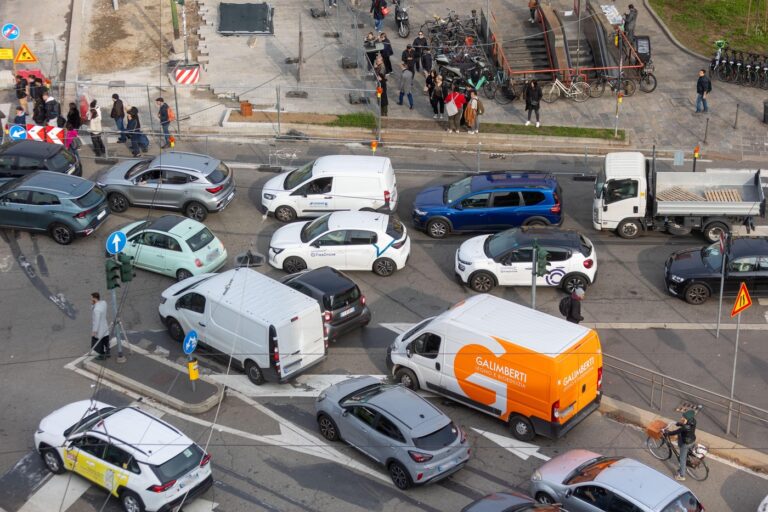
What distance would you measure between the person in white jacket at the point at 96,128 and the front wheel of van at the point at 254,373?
501 inches

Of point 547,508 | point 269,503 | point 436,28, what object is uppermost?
point 436,28

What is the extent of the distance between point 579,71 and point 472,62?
369cm

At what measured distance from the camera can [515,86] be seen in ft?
123

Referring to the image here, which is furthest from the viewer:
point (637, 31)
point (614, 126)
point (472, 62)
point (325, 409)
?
point (637, 31)

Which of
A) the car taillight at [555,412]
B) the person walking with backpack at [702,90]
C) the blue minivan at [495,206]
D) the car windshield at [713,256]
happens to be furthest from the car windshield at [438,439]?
the person walking with backpack at [702,90]

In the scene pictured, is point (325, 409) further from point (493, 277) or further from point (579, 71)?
point (579, 71)

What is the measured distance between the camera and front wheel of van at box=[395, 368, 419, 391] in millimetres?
22344

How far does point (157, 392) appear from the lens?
22234 mm

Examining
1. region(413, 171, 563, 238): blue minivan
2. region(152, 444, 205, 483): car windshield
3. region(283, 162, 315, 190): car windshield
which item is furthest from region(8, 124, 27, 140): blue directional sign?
region(152, 444, 205, 483): car windshield

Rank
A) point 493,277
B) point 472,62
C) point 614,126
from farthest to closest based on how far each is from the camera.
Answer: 1. point 472,62
2. point 614,126
3. point 493,277

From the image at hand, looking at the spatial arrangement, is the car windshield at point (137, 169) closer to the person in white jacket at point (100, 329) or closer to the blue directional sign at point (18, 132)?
the blue directional sign at point (18, 132)

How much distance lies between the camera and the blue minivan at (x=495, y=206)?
2819cm

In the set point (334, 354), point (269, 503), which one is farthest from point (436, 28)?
point (269, 503)

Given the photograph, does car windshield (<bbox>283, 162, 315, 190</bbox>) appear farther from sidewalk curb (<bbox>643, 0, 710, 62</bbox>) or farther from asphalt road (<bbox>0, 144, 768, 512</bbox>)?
sidewalk curb (<bbox>643, 0, 710, 62</bbox>)
